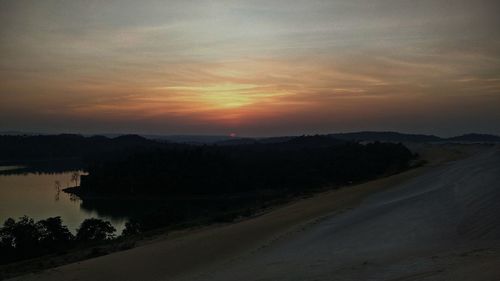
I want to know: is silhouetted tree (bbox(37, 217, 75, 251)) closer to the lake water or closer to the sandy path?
the lake water

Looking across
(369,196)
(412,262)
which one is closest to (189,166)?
(369,196)

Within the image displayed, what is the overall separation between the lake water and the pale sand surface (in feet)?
81.0

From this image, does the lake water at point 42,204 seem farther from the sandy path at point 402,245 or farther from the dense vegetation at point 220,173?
the sandy path at point 402,245

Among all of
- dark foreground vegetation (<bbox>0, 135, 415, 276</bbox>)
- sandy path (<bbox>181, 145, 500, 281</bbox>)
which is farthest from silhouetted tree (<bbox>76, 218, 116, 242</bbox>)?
dark foreground vegetation (<bbox>0, 135, 415, 276</bbox>)

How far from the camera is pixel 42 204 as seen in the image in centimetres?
5788

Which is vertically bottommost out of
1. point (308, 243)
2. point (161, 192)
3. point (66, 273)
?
point (161, 192)

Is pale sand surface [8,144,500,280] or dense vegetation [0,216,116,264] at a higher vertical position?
pale sand surface [8,144,500,280]

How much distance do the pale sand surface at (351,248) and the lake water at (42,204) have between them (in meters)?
24.7

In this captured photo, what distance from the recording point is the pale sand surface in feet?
25.8

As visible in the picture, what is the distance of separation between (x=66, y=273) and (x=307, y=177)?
59.0 metres

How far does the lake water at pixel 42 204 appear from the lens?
46812mm

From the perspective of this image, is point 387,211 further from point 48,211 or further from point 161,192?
point 161,192

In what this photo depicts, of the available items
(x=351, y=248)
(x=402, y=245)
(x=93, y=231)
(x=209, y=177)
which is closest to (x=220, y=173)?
(x=209, y=177)

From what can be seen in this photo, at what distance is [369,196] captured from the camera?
21734mm
